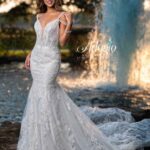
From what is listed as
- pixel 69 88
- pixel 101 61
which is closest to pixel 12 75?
pixel 101 61

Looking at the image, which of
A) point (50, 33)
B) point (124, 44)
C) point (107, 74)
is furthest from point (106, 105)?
point (50, 33)

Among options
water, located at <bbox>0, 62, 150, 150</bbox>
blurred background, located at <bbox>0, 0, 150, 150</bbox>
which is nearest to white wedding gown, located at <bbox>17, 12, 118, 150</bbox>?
water, located at <bbox>0, 62, 150, 150</bbox>

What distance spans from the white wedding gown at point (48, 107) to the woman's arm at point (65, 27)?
6 cm

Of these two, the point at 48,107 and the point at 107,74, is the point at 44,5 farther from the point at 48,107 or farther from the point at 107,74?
the point at 107,74

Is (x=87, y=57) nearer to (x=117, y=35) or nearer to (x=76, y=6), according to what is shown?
(x=117, y=35)

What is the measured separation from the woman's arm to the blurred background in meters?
1.93

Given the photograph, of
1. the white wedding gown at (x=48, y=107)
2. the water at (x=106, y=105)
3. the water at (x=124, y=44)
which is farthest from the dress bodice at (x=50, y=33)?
the water at (x=124, y=44)

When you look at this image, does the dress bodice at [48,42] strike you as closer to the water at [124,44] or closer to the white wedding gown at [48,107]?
the white wedding gown at [48,107]

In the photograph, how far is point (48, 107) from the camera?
→ 6566mm

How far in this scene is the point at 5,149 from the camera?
786cm

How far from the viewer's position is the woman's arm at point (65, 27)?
6414mm

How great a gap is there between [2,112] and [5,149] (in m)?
3.25

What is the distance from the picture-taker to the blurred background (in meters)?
9.86

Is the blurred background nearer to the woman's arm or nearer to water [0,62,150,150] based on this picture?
water [0,62,150,150]
